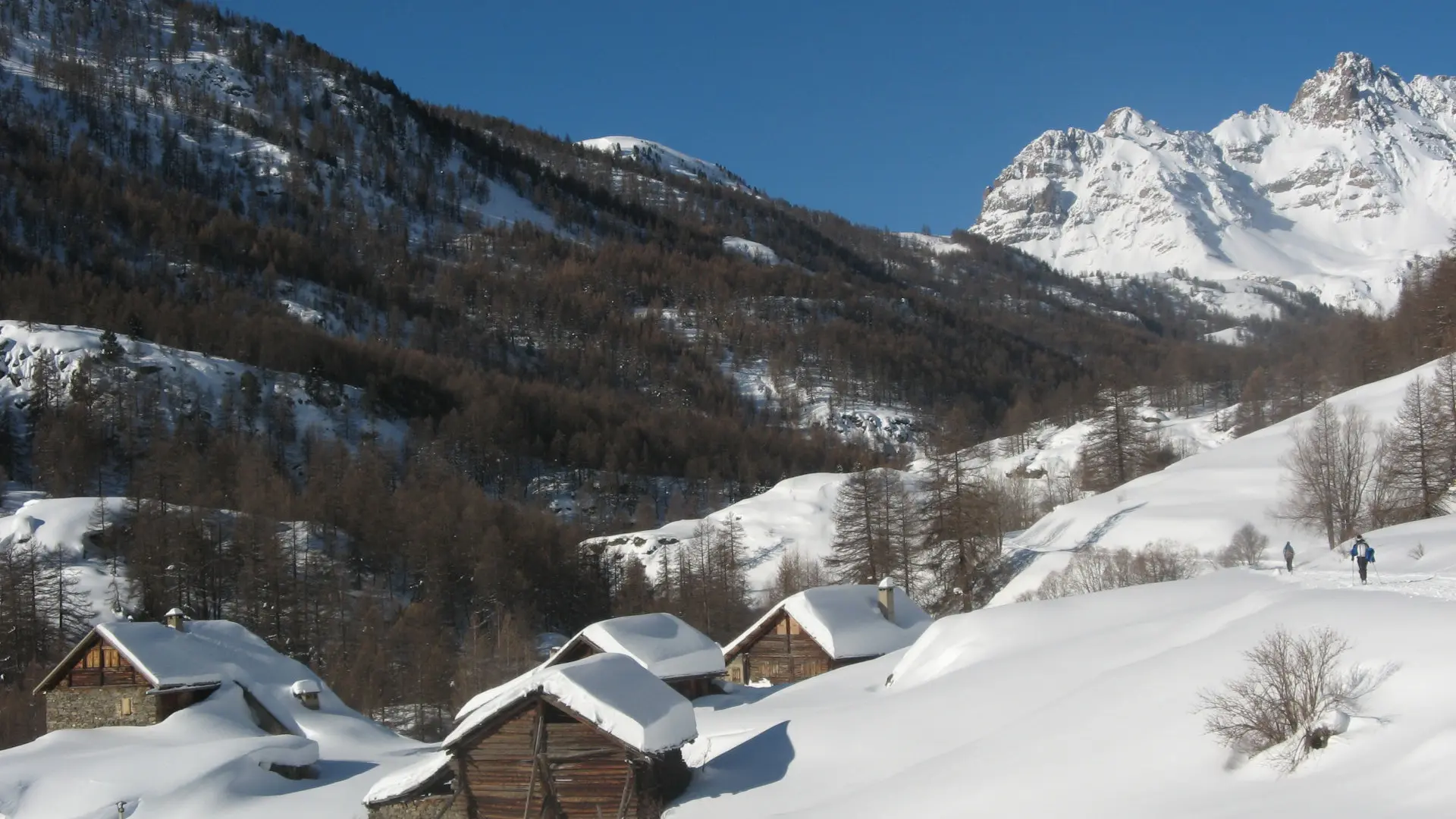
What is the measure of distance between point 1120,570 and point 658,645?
861 inches

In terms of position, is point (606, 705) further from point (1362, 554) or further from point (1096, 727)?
point (1362, 554)

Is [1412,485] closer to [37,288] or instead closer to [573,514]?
[573,514]

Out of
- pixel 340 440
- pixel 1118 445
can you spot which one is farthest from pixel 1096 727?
pixel 340 440

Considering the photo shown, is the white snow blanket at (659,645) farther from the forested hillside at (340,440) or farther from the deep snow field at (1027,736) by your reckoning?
the forested hillside at (340,440)

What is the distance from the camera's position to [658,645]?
146 ft

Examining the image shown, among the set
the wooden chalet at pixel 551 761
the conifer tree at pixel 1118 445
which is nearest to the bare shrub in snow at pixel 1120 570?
the conifer tree at pixel 1118 445

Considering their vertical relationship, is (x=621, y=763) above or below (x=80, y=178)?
below

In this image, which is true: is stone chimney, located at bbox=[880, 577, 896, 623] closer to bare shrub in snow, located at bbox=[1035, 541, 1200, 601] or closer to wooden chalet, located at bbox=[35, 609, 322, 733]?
bare shrub in snow, located at bbox=[1035, 541, 1200, 601]

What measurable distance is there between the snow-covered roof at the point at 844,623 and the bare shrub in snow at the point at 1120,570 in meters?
6.57

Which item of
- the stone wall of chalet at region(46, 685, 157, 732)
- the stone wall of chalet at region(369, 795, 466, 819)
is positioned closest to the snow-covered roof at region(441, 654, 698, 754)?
the stone wall of chalet at region(369, 795, 466, 819)

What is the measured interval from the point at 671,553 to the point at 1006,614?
67665mm

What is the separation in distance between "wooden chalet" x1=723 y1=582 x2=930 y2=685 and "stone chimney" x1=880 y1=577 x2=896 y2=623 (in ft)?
0.11

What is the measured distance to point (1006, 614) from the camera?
35125 mm

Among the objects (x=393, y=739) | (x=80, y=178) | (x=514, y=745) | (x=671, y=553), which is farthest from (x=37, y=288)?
(x=514, y=745)
